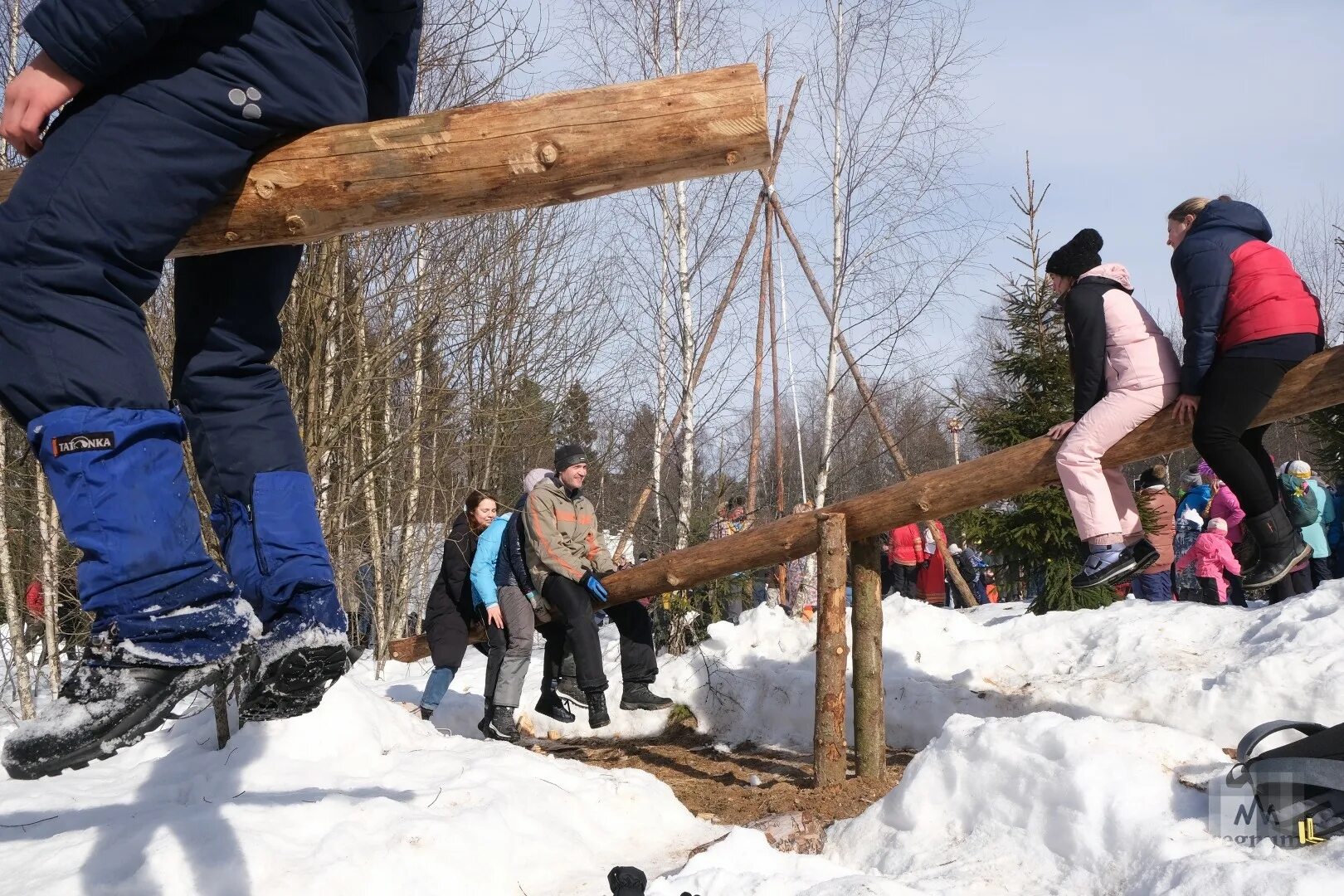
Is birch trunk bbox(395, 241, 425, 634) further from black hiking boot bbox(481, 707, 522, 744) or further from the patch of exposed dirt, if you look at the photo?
A: the patch of exposed dirt

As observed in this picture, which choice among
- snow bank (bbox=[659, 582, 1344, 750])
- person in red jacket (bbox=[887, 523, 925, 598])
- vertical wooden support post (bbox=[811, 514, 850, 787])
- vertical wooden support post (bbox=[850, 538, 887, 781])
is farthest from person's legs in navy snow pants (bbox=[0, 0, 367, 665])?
person in red jacket (bbox=[887, 523, 925, 598])

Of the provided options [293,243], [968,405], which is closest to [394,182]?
[293,243]

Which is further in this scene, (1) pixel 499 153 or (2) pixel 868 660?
(2) pixel 868 660

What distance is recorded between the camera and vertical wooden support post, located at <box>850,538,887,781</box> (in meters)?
7.08

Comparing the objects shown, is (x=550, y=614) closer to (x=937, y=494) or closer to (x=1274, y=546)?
(x=937, y=494)

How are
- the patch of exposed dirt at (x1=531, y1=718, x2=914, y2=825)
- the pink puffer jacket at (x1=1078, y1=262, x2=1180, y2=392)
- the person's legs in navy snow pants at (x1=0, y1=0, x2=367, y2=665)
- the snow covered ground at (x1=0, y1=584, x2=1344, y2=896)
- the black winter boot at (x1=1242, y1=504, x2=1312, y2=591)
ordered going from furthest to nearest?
the patch of exposed dirt at (x1=531, y1=718, x2=914, y2=825) → the pink puffer jacket at (x1=1078, y1=262, x2=1180, y2=392) → the black winter boot at (x1=1242, y1=504, x2=1312, y2=591) → the snow covered ground at (x1=0, y1=584, x2=1344, y2=896) → the person's legs in navy snow pants at (x1=0, y1=0, x2=367, y2=665)

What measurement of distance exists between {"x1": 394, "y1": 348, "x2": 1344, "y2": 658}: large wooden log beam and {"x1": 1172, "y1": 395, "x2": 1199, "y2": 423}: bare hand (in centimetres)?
5

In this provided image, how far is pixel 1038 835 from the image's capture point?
168 inches

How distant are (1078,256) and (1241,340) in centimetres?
114

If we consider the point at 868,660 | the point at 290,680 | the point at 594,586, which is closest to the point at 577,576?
the point at 594,586

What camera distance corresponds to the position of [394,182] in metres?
1.94

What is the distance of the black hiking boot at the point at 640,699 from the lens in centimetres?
833

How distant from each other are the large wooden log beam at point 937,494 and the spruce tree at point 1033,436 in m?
3.99

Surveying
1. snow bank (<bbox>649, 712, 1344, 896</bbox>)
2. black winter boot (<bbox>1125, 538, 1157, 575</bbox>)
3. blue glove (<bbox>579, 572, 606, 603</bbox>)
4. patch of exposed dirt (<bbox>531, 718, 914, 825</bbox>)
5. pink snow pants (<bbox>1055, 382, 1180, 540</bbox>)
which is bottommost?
patch of exposed dirt (<bbox>531, 718, 914, 825</bbox>)
